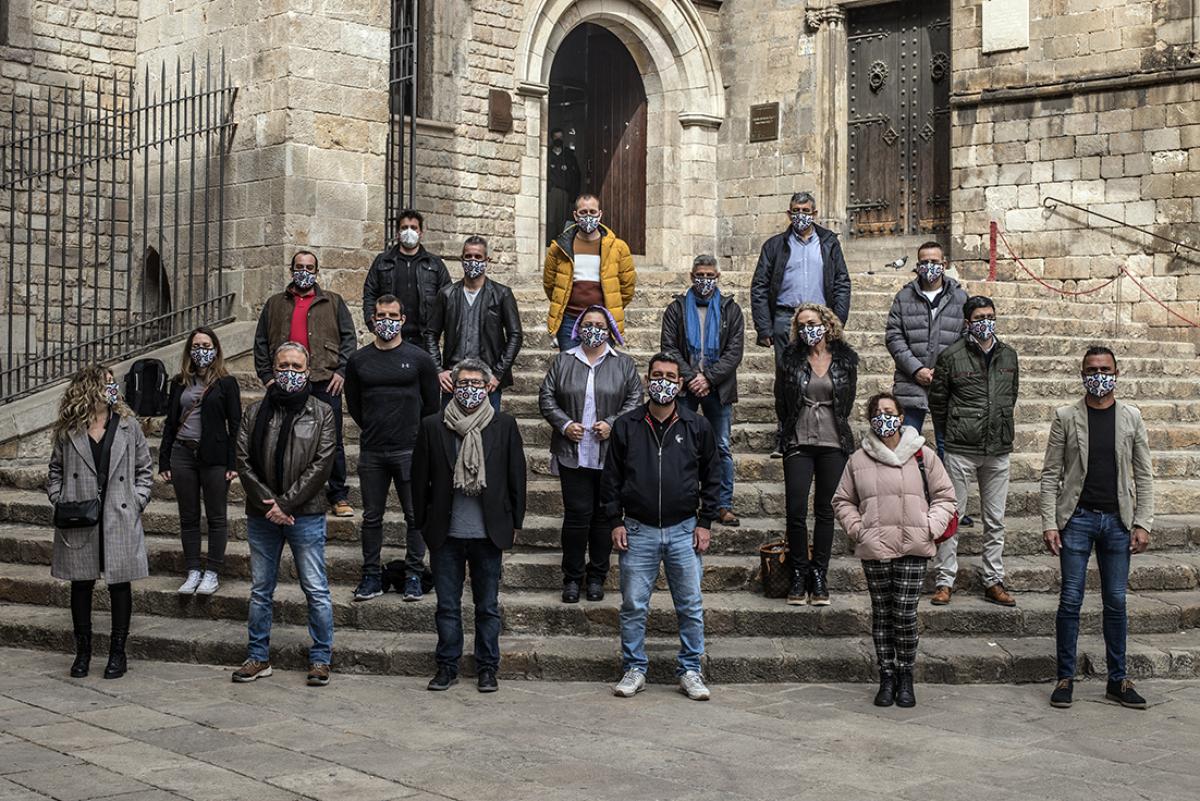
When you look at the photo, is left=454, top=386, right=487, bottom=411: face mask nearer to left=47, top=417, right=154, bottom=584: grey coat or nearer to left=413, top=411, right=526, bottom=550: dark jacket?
left=413, top=411, right=526, bottom=550: dark jacket

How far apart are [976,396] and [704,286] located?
185 cm

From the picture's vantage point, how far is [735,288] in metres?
16.4

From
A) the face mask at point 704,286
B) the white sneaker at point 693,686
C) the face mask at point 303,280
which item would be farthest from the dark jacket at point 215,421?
the white sneaker at point 693,686

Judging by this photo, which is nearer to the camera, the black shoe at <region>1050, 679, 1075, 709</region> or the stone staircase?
the black shoe at <region>1050, 679, 1075, 709</region>

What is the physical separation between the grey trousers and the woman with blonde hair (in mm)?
4291

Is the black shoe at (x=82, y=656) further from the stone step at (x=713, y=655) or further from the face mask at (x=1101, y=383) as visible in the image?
the face mask at (x=1101, y=383)

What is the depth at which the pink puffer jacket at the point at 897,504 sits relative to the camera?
8086 millimetres

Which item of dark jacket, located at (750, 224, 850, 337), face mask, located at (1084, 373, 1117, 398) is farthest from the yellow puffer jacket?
face mask, located at (1084, 373, 1117, 398)

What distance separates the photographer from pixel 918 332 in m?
10.5

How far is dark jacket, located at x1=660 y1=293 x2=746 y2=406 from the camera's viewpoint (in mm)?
10195

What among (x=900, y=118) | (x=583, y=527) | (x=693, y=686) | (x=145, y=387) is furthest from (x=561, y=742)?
(x=900, y=118)

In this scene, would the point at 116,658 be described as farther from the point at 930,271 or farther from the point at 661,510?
the point at 930,271

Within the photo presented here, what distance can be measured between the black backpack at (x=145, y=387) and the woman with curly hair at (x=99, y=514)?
2.08 metres

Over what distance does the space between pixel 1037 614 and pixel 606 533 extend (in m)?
2.57
